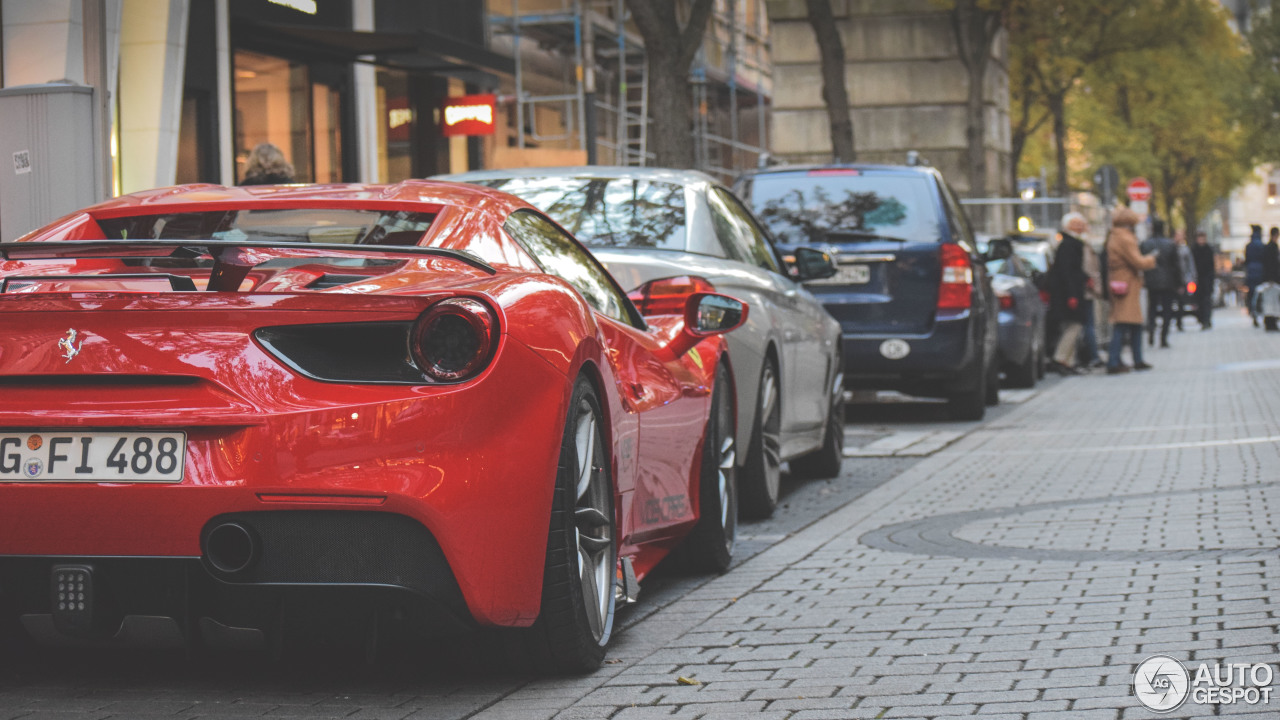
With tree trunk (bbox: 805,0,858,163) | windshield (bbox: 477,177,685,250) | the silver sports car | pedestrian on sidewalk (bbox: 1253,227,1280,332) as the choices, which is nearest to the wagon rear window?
the silver sports car

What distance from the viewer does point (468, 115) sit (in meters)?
23.3

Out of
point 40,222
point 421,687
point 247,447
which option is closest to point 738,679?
point 421,687

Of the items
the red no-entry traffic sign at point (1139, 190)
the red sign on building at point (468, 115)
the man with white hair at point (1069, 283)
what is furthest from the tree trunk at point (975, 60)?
the red sign on building at point (468, 115)

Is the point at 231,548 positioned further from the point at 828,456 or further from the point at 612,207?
the point at 828,456

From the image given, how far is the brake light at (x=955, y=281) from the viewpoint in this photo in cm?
1337

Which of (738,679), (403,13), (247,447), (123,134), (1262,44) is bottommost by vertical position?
(738,679)

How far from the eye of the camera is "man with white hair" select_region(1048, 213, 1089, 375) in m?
20.8

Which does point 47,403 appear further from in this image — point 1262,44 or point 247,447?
point 1262,44

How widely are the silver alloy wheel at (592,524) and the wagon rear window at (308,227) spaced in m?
0.74

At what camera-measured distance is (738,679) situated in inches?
189

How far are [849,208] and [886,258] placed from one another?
0.46m

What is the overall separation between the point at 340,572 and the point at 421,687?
0.68 meters

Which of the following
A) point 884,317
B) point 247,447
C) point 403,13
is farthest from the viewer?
point 403,13

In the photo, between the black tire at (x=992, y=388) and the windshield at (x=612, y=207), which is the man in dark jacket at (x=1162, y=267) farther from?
the windshield at (x=612, y=207)
